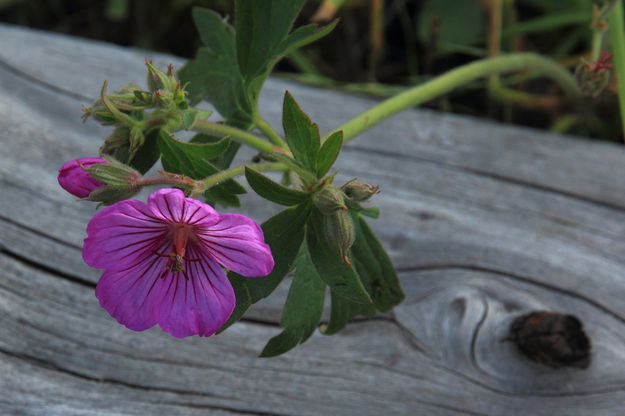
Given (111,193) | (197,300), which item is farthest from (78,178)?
(197,300)

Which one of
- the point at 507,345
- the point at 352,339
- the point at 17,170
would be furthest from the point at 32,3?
the point at 507,345

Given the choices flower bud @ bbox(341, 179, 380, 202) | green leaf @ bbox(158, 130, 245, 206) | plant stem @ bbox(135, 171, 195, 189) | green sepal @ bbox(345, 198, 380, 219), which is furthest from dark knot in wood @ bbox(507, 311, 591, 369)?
plant stem @ bbox(135, 171, 195, 189)

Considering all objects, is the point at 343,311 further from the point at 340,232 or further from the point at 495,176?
the point at 495,176

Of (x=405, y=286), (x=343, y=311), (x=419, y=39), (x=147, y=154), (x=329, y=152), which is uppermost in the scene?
(x=329, y=152)

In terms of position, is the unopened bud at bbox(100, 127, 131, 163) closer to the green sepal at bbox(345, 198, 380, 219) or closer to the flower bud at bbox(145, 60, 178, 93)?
the flower bud at bbox(145, 60, 178, 93)

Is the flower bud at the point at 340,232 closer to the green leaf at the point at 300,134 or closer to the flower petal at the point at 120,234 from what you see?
the green leaf at the point at 300,134

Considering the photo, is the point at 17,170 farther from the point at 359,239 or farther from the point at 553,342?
the point at 553,342

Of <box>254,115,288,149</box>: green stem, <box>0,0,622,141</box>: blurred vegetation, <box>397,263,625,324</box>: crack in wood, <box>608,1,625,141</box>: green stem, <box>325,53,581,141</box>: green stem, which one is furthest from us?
<box>0,0,622,141</box>: blurred vegetation
